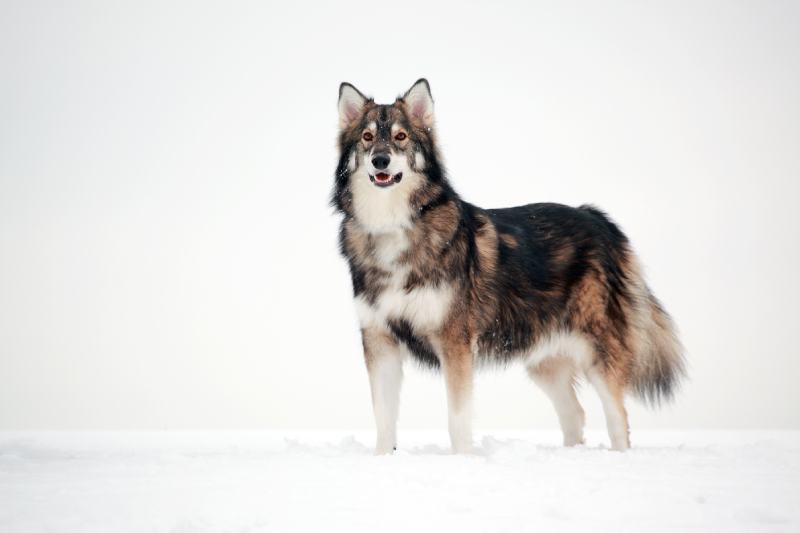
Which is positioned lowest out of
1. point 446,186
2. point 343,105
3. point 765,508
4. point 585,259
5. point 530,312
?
point 765,508

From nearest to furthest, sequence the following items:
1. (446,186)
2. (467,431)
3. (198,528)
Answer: (198,528) < (467,431) < (446,186)

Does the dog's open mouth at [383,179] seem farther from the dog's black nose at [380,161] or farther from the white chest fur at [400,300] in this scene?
the white chest fur at [400,300]

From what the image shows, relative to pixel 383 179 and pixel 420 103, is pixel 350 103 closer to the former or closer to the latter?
pixel 420 103

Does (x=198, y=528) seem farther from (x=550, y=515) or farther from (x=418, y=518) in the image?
(x=550, y=515)

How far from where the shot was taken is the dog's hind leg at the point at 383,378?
231 inches

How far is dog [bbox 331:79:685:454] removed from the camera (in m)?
5.67

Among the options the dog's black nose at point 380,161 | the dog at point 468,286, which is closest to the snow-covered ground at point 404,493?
the dog at point 468,286

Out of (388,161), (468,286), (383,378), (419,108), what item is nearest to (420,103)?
(419,108)

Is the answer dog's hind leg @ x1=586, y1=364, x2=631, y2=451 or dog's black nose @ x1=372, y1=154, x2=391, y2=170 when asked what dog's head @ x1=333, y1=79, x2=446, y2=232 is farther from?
dog's hind leg @ x1=586, y1=364, x2=631, y2=451

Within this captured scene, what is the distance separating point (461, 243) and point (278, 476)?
8.44 ft

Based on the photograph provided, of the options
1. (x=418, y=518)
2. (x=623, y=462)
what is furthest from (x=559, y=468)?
(x=418, y=518)

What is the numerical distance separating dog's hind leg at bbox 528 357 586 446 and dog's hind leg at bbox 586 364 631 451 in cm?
54

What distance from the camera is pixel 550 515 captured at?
3434 mm

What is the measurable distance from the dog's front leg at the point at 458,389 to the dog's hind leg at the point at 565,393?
175 centimetres
